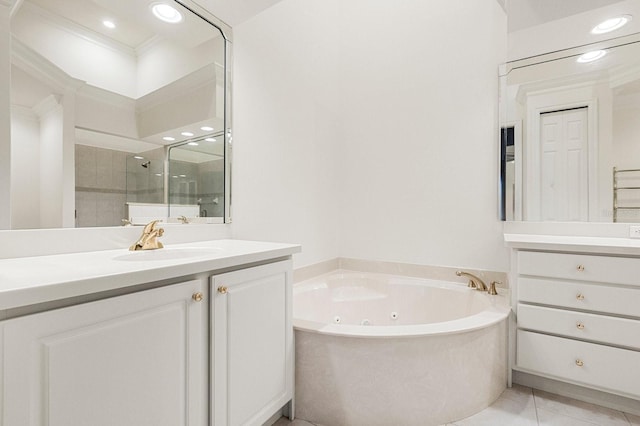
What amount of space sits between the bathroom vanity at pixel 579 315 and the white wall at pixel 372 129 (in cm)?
50

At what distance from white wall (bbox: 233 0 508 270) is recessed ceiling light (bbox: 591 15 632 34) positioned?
520 millimetres

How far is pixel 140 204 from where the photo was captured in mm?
1470

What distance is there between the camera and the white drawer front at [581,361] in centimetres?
157

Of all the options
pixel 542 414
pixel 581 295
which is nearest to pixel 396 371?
pixel 542 414

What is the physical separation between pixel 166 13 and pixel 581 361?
2706 mm

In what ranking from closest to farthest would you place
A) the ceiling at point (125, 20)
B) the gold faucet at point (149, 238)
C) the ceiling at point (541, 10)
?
the ceiling at point (125, 20) → the gold faucet at point (149, 238) → the ceiling at point (541, 10)

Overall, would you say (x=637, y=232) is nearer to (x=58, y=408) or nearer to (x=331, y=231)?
(x=331, y=231)

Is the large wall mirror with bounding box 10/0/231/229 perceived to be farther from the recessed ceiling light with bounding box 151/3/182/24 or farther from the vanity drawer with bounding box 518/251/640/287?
the vanity drawer with bounding box 518/251/640/287

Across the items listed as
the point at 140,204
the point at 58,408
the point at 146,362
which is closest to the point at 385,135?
the point at 140,204

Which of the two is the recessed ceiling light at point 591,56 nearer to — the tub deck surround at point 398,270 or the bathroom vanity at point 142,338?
the tub deck surround at point 398,270

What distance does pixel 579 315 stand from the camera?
1.68 m

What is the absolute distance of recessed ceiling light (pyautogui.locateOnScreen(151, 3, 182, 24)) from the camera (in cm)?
151

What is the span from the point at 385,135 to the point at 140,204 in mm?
1951

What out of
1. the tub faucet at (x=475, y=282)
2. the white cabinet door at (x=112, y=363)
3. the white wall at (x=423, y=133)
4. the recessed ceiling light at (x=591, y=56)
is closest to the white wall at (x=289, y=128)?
the white wall at (x=423, y=133)
